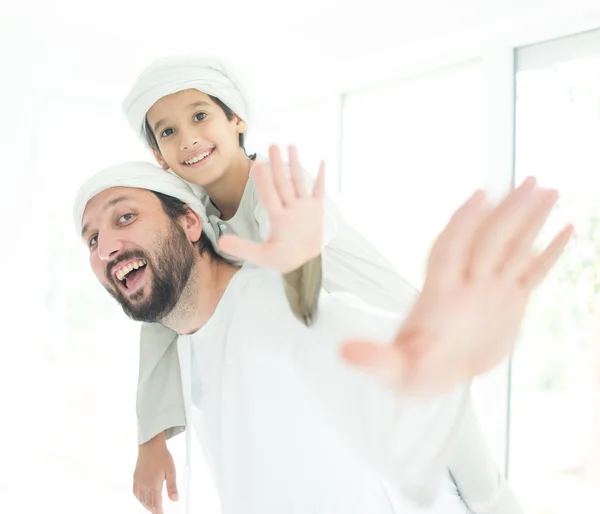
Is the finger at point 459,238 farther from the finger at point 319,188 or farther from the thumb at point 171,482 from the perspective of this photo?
the thumb at point 171,482

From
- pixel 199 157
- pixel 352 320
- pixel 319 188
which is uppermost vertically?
pixel 199 157

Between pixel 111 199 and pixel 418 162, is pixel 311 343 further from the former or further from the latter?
pixel 418 162

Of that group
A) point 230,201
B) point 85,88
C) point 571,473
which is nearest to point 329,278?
point 230,201

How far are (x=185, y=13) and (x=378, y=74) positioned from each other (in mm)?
657

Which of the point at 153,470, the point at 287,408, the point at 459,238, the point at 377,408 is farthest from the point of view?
the point at 153,470

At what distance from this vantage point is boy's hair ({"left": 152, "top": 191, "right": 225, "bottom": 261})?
0.91 meters

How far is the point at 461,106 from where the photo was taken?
2.09 metres

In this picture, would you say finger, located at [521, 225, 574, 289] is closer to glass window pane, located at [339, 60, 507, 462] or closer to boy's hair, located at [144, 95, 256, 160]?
boy's hair, located at [144, 95, 256, 160]

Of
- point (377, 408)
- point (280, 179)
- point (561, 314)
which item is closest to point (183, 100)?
point (280, 179)

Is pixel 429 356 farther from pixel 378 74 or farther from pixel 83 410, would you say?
pixel 83 410

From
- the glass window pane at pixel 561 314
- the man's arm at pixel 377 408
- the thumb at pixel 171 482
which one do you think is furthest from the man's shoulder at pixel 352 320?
the glass window pane at pixel 561 314

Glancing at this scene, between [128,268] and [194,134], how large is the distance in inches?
7.5

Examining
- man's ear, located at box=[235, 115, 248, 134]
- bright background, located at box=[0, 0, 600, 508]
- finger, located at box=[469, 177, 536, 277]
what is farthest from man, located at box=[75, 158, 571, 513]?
bright background, located at box=[0, 0, 600, 508]

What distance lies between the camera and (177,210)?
0.92 m
